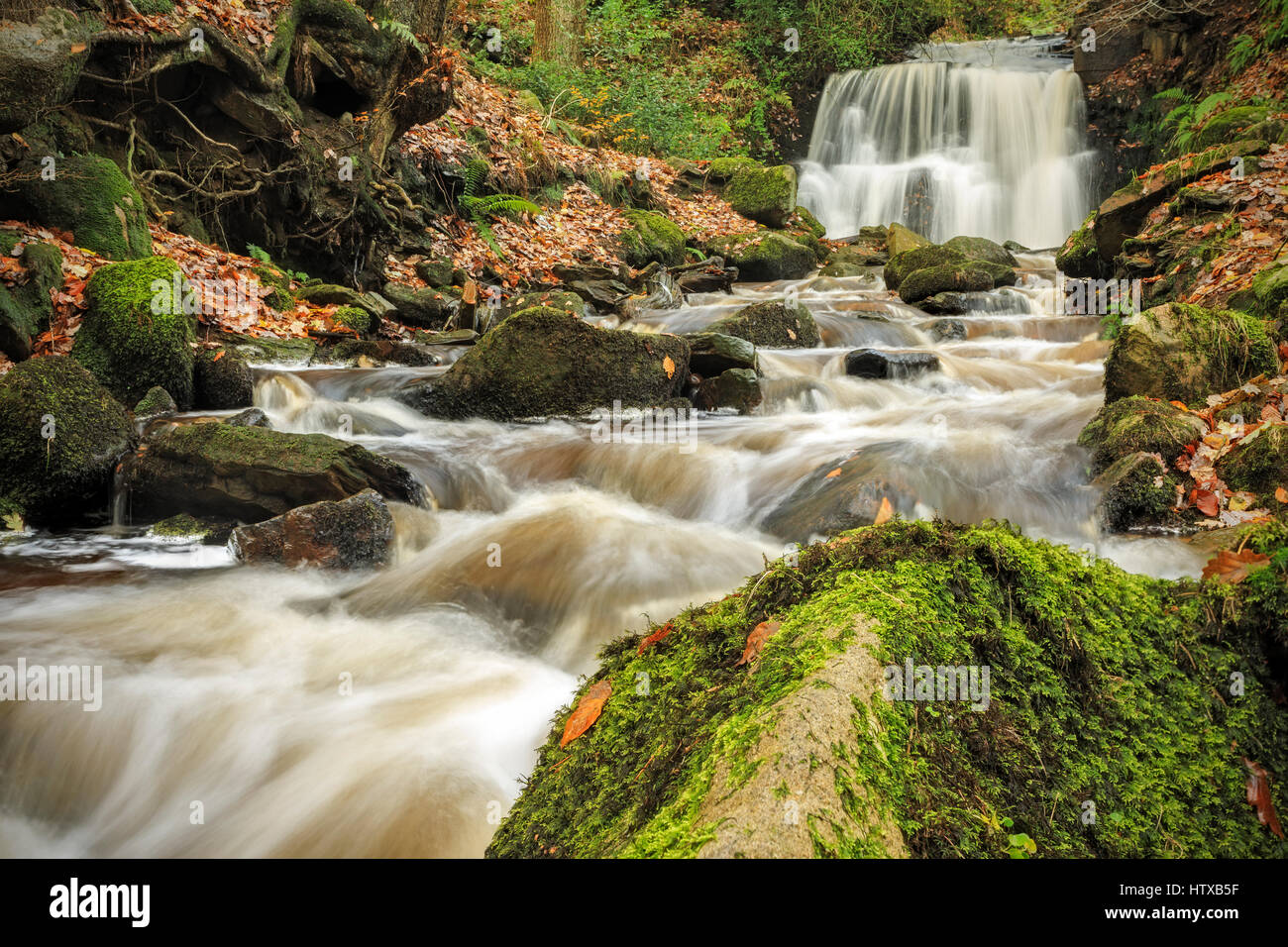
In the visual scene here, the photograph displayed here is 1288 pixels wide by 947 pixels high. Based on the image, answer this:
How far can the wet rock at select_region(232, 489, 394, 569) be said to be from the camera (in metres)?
4.99

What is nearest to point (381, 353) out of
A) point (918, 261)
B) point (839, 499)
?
point (839, 499)

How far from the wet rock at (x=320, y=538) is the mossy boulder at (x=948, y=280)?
33.5ft

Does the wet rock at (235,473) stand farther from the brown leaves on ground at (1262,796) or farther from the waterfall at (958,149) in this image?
the waterfall at (958,149)

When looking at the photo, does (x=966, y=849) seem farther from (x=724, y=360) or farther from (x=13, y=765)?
(x=724, y=360)

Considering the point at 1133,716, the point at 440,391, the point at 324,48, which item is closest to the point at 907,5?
the point at 324,48

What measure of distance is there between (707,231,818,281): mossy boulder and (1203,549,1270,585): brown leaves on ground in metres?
13.5

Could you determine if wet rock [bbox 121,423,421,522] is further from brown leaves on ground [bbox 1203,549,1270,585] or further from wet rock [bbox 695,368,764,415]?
brown leaves on ground [bbox 1203,549,1270,585]

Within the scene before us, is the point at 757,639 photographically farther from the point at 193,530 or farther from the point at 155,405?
the point at 155,405

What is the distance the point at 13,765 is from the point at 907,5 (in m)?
26.4

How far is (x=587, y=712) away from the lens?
2.13 metres

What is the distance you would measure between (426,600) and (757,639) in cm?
316

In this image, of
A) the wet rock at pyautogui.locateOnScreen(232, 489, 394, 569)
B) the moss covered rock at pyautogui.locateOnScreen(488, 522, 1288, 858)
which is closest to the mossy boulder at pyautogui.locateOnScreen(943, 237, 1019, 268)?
the wet rock at pyautogui.locateOnScreen(232, 489, 394, 569)
